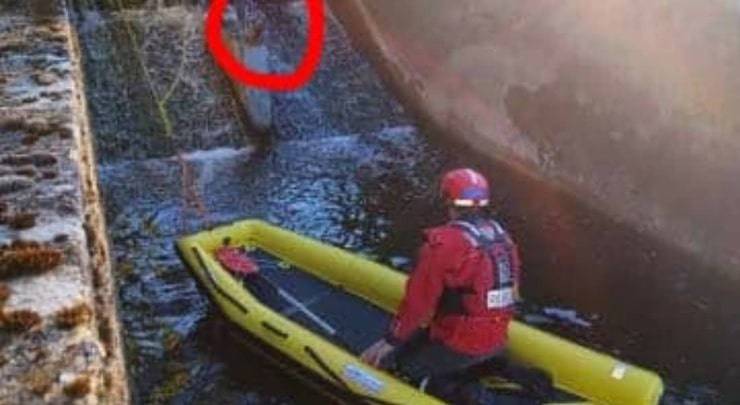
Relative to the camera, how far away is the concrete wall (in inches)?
406

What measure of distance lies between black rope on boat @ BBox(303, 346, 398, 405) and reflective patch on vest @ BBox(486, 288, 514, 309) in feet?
3.33

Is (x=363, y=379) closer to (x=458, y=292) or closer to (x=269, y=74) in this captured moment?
(x=458, y=292)

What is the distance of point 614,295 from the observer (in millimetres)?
9688

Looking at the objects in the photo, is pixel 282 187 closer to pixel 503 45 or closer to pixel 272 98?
pixel 272 98

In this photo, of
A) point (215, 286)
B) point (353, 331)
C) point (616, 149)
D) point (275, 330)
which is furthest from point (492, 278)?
point (616, 149)

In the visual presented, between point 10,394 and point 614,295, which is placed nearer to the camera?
point 10,394

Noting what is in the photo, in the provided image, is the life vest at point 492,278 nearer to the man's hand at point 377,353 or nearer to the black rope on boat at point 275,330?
the man's hand at point 377,353

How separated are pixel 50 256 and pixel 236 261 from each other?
14.1ft

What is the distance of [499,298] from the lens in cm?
627

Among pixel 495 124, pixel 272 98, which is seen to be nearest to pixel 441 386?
pixel 495 124

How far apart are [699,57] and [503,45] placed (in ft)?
10.0

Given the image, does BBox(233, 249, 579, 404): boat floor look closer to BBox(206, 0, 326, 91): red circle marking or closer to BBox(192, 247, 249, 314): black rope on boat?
BBox(192, 247, 249, 314): black rope on boat

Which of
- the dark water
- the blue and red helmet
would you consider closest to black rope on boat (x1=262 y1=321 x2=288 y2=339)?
the dark water

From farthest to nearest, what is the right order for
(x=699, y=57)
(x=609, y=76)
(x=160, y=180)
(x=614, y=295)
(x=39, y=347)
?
1. (x=160, y=180)
2. (x=609, y=76)
3. (x=699, y=57)
4. (x=614, y=295)
5. (x=39, y=347)
